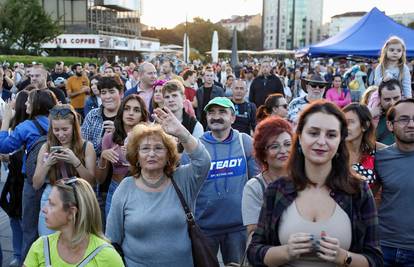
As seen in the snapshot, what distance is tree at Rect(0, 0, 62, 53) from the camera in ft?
107

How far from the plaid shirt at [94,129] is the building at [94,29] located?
4201 centimetres

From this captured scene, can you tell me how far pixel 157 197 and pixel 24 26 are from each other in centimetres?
3362

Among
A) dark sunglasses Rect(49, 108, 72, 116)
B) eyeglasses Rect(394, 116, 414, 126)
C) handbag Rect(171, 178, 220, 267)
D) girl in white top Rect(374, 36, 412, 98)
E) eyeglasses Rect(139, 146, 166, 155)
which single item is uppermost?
girl in white top Rect(374, 36, 412, 98)

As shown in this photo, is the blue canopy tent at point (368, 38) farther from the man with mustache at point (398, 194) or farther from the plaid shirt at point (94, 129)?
the man with mustache at point (398, 194)

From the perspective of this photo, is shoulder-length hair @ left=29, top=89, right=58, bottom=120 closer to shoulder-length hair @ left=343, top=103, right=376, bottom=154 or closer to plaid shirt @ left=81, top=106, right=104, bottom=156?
plaid shirt @ left=81, top=106, right=104, bottom=156

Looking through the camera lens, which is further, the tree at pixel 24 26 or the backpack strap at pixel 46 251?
the tree at pixel 24 26

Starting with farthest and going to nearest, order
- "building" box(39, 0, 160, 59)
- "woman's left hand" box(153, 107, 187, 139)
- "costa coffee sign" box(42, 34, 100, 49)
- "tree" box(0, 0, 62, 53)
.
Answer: "building" box(39, 0, 160, 59)
"costa coffee sign" box(42, 34, 100, 49)
"tree" box(0, 0, 62, 53)
"woman's left hand" box(153, 107, 187, 139)

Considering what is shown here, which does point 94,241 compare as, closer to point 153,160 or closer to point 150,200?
point 150,200

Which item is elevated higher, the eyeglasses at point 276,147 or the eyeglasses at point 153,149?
the eyeglasses at point 276,147

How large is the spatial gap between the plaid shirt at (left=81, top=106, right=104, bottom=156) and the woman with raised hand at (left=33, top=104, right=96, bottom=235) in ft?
1.90

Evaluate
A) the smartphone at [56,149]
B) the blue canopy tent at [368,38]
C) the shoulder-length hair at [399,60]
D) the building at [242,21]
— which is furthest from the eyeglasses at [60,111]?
the building at [242,21]

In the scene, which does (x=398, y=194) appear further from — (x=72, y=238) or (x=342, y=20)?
(x=342, y=20)

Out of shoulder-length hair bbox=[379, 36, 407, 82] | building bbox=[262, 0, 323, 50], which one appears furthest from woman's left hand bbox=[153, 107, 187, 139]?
building bbox=[262, 0, 323, 50]

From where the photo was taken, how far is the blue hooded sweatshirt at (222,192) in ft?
11.9
